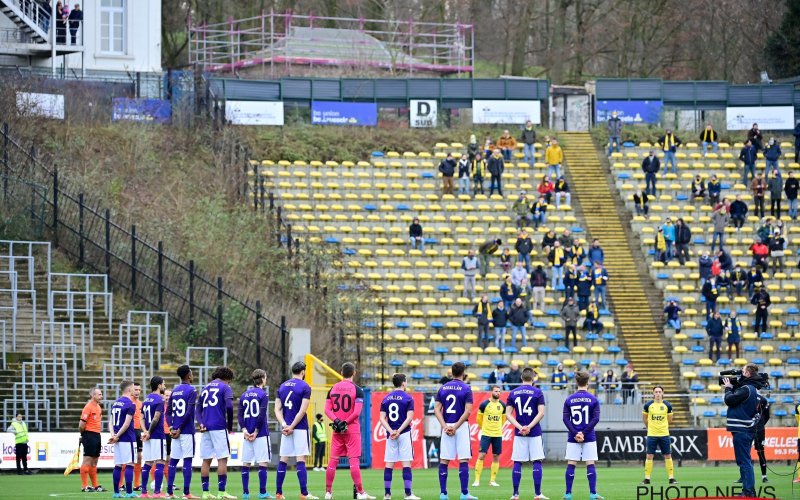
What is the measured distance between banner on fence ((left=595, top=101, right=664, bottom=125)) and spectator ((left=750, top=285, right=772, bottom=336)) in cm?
1229

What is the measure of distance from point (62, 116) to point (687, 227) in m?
21.3

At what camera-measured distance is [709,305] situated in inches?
1766

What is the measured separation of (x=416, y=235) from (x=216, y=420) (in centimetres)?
2476

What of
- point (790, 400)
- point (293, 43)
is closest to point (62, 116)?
point (293, 43)

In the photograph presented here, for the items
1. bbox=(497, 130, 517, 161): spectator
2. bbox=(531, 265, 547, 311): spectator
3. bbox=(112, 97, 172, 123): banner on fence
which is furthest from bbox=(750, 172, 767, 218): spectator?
bbox=(112, 97, 172, 123): banner on fence

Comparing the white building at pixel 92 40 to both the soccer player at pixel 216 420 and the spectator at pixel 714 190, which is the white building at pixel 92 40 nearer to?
the spectator at pixel 714 190

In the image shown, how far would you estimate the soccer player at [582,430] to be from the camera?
2209cm

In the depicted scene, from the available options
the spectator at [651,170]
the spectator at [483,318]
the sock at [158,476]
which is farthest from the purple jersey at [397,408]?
the spectator at [651,170]

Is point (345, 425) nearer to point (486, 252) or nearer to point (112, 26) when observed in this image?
point (486, 252)

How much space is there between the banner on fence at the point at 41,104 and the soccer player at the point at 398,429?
1116 inches

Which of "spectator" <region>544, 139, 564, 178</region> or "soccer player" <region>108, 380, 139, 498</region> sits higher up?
"spectator" <region>544, 139, 564, 178</region>

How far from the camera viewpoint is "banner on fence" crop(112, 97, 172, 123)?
50188 mm

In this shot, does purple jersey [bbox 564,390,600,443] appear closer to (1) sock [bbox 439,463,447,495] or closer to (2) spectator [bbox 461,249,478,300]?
(1) sock [bbox 439,463,447,495]

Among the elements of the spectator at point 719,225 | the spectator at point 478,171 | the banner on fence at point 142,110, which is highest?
the banner on fence at point 142,110
